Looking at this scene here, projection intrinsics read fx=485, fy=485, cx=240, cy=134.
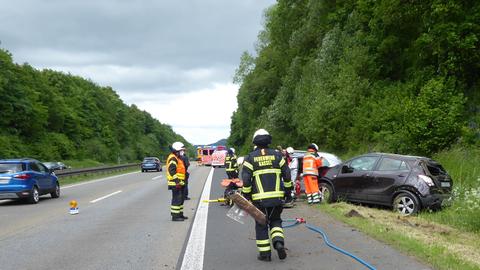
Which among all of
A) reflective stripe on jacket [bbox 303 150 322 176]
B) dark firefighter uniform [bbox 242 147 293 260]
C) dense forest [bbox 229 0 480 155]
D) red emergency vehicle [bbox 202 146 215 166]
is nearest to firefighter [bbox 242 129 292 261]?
dark firefighter uniform [bbox 242 147 293 260]

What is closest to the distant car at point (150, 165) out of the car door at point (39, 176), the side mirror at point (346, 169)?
the car door at point (39, 176)

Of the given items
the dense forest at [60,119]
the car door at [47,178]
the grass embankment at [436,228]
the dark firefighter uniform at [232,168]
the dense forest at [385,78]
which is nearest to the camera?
the grass embankment at [436,228]

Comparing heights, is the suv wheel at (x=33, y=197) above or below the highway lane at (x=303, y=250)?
above

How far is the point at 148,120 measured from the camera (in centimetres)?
14900

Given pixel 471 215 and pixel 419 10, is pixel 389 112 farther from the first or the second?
pixel 471 215

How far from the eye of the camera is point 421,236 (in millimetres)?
8312

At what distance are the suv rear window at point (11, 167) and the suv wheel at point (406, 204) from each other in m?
11.8

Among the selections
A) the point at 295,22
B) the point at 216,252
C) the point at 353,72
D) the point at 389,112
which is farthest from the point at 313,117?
the point at 216,252

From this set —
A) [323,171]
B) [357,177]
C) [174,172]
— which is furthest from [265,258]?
[323,171]

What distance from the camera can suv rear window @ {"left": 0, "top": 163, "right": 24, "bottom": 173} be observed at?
51.7ft

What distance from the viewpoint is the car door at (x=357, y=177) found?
1227 centimetres

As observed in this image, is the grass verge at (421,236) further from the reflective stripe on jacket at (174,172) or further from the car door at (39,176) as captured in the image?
the car door at (39,176)

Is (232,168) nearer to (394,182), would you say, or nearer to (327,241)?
(394,182)

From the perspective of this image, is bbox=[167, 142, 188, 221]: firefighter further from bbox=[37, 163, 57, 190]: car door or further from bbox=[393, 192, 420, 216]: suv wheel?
bbox=[37, 163, 57, 190]: car door
